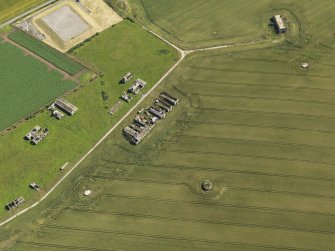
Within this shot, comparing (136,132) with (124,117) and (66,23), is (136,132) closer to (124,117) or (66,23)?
(124,117)

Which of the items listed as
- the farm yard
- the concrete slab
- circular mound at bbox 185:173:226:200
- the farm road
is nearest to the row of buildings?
the farm yard

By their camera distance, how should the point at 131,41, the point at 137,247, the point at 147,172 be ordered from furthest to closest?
the point at 131,41 → the point at 147,172 → the point at 137,247

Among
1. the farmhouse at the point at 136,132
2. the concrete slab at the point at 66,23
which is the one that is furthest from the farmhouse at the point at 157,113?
the concrete slab at the point at 66,23

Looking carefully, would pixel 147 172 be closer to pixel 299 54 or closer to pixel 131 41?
pixel 131 41

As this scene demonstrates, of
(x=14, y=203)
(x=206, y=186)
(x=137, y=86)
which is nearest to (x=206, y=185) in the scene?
(x=206, y=186)

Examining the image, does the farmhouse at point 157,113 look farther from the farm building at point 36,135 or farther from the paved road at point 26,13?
the paved road at point 26,13

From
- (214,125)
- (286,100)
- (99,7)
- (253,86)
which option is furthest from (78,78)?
(286,100)

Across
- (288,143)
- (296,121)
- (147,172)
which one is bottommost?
(147,172)

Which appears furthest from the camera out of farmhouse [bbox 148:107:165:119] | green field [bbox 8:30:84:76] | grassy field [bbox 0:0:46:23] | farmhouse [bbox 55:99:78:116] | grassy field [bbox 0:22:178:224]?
grassy field [bbox 0:0:46:23]

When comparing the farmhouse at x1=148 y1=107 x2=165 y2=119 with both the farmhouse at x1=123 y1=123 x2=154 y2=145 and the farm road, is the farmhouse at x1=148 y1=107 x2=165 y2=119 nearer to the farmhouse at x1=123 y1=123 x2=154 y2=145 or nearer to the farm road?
the farmhouse at x1=123 y1=123 x2=154 y2=145
